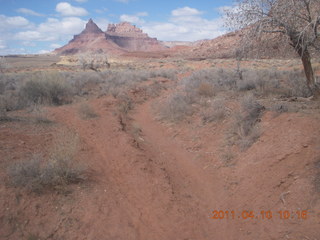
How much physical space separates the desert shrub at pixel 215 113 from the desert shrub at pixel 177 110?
99 centimetres

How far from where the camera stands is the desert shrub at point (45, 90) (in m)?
11.3

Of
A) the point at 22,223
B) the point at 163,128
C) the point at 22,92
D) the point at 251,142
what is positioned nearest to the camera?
the point at 22,223

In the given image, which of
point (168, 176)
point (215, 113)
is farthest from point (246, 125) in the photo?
point (168, 176)

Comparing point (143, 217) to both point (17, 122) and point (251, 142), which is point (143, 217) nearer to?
point (251, 142)

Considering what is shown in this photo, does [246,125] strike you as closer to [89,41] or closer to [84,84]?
[84,84]

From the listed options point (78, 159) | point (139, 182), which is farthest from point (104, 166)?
point (139, 182)

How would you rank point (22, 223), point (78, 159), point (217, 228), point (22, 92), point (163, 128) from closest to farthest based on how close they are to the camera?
point (22, 223) → point (217, 228) → point (78, 159) → point (163, 128) → point (22, 92)

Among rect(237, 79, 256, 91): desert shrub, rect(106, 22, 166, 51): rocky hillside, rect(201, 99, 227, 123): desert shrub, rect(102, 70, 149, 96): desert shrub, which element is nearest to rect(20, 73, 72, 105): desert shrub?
rect(102, 70, 149, 96): desert shrub

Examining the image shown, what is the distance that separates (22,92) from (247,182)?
37.9ft

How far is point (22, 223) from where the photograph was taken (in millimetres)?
3473

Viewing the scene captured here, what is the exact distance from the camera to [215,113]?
8070 millimetres
